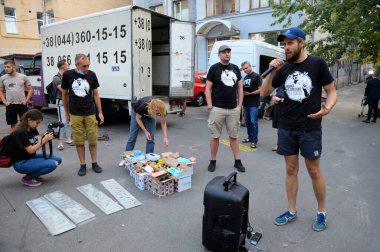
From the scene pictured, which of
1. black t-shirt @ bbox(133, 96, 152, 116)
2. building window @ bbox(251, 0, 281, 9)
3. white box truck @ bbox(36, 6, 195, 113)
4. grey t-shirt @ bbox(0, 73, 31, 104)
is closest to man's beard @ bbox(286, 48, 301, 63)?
black t-shirt @ bbox(133, 96, 152, 116)

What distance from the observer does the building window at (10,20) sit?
20953 mm

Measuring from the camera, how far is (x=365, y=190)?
4.18m

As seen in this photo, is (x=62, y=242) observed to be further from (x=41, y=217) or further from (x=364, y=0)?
(x=364, y=0)

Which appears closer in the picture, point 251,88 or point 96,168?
point 96,168

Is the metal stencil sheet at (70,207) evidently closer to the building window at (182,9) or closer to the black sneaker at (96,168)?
the black sneaker at (96,168)

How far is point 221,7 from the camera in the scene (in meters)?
18.1

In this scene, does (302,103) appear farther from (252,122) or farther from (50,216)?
(252,122)

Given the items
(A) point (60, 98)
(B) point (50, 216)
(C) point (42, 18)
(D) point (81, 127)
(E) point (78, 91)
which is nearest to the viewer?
(B) point (50, 216)

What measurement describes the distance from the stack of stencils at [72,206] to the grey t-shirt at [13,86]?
3.08 meters

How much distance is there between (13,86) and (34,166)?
8.96 ft

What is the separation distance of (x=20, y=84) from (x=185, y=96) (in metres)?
4.16

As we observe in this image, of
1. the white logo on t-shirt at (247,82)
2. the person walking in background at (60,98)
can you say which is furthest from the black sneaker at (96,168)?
the white logo on t-shirt at (247,82)

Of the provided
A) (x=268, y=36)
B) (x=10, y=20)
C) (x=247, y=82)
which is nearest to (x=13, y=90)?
(x=247, y=82)

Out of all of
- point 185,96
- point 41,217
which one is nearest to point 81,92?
point 41,217
